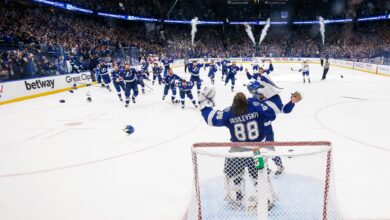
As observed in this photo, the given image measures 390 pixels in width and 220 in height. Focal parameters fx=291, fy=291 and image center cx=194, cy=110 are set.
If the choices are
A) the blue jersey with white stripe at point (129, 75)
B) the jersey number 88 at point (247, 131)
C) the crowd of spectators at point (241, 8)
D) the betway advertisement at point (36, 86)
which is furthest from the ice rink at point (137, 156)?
the crowd of spectators at point (241, 8)

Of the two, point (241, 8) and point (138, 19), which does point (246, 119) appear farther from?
point (241, 8)

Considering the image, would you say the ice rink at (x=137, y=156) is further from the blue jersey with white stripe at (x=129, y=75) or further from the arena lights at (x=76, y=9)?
the arena lights at (x=76, y=9)

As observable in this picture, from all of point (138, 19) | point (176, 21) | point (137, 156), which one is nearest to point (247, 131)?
point (137, 156)

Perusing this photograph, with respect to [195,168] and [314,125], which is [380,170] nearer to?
[314,125]

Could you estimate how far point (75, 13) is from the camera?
28797 mm

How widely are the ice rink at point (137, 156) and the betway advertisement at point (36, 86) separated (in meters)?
1.92

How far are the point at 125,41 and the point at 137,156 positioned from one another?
91.4 ft

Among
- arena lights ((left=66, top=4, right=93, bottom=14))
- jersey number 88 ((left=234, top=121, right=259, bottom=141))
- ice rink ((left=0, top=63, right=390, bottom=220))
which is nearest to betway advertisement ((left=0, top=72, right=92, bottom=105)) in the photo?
ice rink ((left=0, top=63, right=390, bottom=220))

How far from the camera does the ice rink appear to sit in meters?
3.93

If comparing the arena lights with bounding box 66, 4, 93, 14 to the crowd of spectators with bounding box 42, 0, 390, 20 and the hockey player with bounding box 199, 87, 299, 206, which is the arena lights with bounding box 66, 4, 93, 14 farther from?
the hockey player with bounding box 199, 87, 299, 206

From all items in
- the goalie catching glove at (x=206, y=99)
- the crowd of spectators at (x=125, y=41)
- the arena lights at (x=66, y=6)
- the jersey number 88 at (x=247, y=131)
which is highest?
the arena lights at (x=66, y=6)

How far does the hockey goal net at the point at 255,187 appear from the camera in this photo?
8.35 feet

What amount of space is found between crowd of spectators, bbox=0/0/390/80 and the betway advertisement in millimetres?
348

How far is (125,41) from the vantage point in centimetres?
3158
